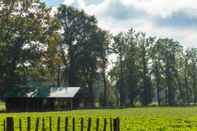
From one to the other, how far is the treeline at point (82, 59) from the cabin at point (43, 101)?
112 centimetres

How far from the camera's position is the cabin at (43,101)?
84875 mm

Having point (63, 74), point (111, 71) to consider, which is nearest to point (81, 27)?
point (63, 74)

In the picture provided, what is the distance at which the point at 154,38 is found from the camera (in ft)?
468

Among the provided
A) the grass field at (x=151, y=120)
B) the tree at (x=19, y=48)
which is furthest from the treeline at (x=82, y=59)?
the grass field at (x=151, y=120)

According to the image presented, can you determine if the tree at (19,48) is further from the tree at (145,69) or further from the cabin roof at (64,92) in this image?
the tree at (145,69)

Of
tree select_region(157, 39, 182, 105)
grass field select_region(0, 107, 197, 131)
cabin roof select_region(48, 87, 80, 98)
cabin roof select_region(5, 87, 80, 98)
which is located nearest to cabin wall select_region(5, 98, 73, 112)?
cabin roof select_region(5, 87, 80, 98)

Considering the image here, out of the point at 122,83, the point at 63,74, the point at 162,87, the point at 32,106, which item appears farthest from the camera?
the point at 162,87

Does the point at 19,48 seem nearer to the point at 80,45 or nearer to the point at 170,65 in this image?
the point at 80,45

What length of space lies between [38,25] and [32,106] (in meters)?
14.6

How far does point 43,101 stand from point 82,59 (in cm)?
3251

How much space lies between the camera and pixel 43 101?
3396 inches

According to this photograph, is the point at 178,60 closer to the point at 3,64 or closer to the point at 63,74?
the point at 63,74

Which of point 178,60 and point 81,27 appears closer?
point 81,27

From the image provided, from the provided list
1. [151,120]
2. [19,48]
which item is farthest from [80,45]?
[151,120]
